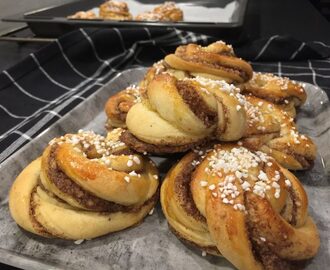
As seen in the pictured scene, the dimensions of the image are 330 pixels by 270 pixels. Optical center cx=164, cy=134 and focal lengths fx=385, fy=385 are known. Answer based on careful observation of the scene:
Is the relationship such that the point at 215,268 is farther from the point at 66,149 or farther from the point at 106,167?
the point at 66,149

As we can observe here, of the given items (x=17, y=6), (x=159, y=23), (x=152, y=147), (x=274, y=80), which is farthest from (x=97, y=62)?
(x=17, y=6)

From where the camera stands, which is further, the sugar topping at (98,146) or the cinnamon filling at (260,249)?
the sugar topping at (98,146)

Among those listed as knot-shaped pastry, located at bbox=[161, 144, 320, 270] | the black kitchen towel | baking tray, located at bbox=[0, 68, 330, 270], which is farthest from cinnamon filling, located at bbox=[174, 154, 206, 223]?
the black kitchen towel

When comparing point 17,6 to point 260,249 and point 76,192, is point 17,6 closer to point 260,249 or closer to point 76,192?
point 76,192

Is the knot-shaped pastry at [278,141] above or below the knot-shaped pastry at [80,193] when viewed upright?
below

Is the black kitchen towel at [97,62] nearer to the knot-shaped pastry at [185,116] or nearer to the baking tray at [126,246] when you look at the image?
the baking tray at [126,246]

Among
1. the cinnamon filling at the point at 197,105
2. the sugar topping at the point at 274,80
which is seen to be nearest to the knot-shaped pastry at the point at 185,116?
the cinnamon filling at the point at 197,105
